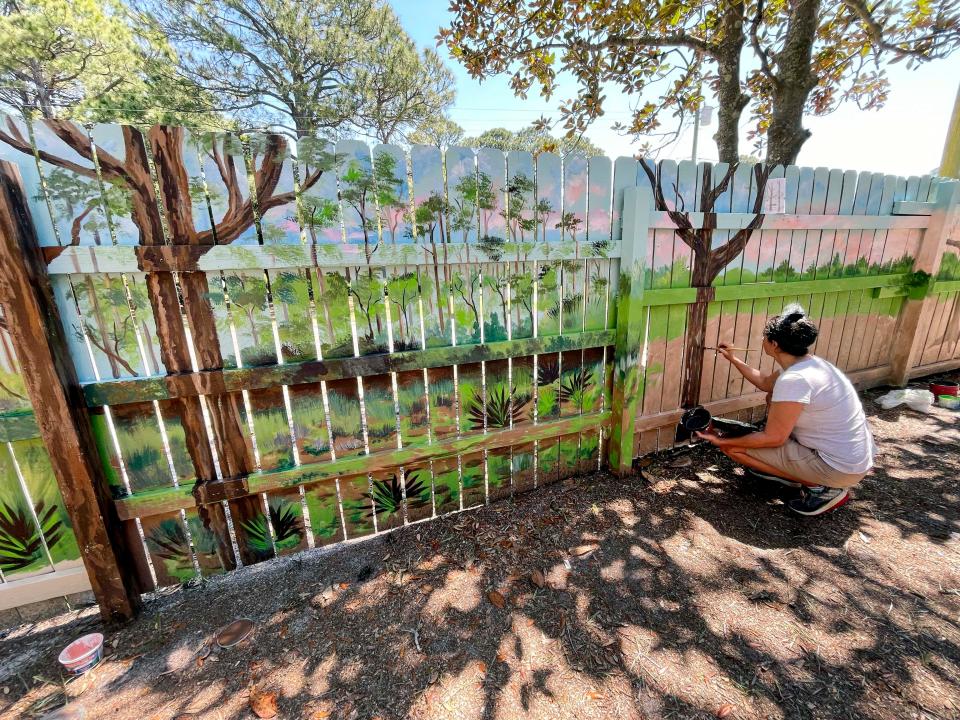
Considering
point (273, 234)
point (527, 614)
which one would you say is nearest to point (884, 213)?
point (527, 614)

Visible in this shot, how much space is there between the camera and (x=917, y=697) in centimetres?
152

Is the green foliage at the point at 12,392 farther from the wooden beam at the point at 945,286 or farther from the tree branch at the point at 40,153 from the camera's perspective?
the wooden beam at the point at 945,286

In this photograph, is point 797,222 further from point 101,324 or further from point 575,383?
point 101,324

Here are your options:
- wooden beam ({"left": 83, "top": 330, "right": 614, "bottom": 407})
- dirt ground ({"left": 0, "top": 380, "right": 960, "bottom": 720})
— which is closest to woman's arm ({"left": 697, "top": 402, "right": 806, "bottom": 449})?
dirt ground ({"left": 0, "top": 380, "right": 960, "bottom": 720})

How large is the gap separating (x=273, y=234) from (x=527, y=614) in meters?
2.23

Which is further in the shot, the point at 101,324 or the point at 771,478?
the point at 771,478

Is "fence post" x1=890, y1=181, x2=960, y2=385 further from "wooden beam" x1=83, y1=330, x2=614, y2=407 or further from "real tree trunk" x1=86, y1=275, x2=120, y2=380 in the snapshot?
"real tree trunk" x1=86, y1=275, x2=120, y2=380

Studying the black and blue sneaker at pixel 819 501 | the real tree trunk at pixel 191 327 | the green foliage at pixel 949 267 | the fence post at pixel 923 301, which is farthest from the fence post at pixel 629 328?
the green foliage at pixel 949 267

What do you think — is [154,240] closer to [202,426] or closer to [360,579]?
[202,426]

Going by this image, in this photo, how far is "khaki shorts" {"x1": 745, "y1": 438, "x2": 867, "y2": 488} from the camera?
8.25 ft

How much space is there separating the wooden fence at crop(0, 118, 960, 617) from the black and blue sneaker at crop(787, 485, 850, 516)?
0.99 m

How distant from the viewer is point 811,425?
8.32 ft

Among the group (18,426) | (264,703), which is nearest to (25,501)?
(18,426)

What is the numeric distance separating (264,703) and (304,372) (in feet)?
4.62
